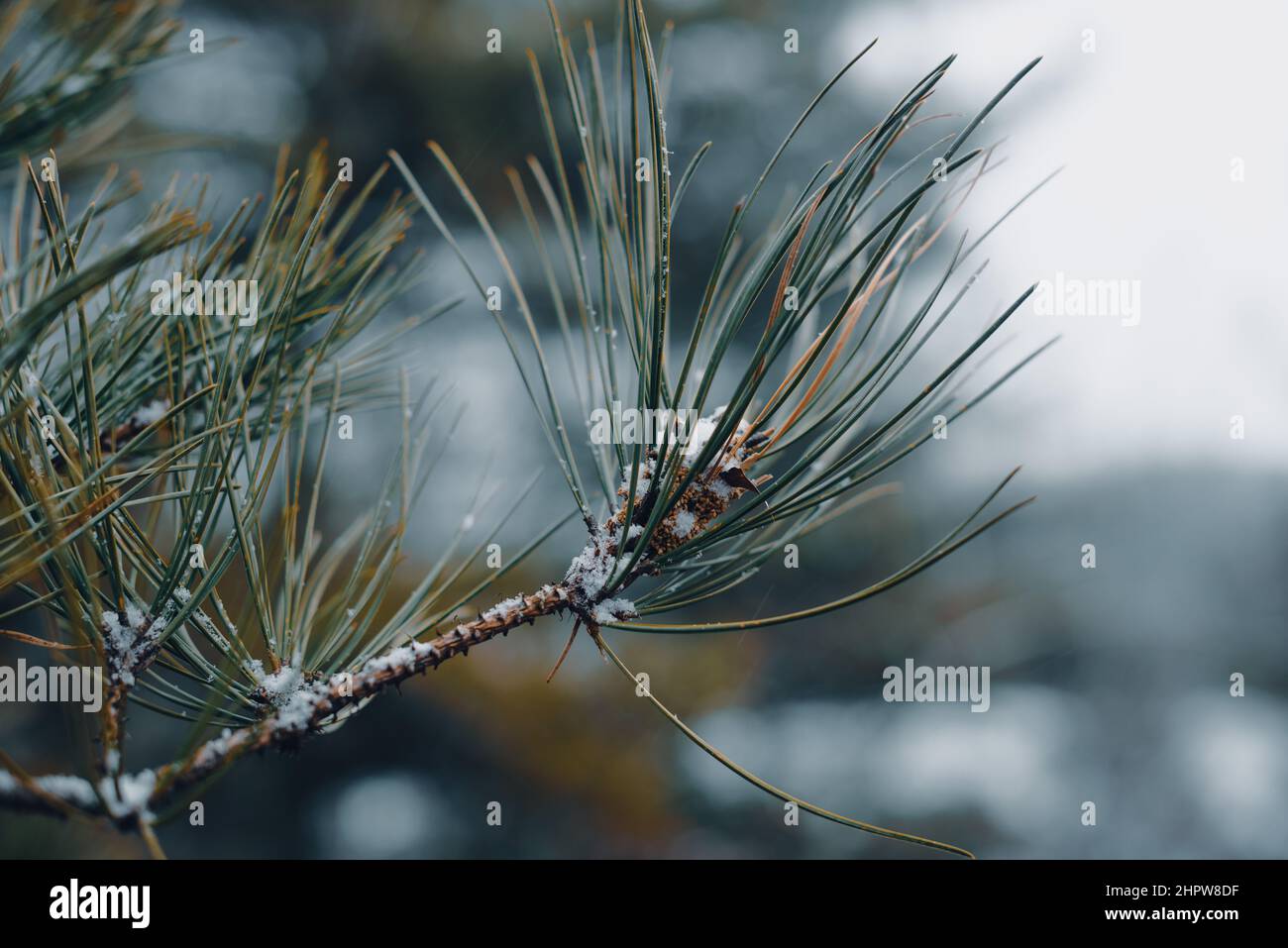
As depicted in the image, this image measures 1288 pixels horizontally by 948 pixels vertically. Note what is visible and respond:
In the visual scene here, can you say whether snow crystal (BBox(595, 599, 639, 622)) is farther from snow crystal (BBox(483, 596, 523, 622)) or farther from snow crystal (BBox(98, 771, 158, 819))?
snow crystal (BBox(98, 771, 158, 819))

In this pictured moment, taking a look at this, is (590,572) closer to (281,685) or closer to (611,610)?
(611,610)

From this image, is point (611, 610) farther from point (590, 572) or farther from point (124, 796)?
point (124, 796)

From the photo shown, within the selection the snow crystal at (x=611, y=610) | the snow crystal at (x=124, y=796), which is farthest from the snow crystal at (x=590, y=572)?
the snow crystal at (x=124, y=796)

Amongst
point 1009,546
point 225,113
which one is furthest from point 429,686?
point 1009,546

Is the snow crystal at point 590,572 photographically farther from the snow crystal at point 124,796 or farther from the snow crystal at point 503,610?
the snow crystal at point 124,796

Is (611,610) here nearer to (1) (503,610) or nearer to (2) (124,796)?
(1) (503,610)

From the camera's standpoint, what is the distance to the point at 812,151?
239 cm

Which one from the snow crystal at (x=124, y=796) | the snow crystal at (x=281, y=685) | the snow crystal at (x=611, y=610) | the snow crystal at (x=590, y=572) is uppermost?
the snow crystal at (x=590, y=572)

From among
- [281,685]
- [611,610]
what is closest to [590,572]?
[611,610]

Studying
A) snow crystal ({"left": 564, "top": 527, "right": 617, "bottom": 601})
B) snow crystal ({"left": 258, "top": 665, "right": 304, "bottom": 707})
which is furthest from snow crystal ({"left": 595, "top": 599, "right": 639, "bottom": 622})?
snow crystal ({"left": 258, "top": 665, "right": 304, "bottom": 707})

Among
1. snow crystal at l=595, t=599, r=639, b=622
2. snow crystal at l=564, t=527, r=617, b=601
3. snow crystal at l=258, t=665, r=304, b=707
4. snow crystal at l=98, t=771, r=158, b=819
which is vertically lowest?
snow crystal at l=98, t=771, r=158, b=819

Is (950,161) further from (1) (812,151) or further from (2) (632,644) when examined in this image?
(1) (812,151)

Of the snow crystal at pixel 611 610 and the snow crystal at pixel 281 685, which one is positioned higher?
the snow crystal at pixel 611 610
